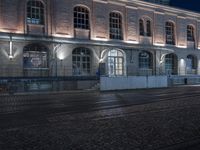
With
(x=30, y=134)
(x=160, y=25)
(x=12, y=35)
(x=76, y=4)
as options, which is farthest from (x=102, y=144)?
(x=160, y=25)

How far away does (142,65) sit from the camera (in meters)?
35.5

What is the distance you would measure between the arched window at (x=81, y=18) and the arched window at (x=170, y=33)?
516 inches

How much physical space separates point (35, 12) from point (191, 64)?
2460cm

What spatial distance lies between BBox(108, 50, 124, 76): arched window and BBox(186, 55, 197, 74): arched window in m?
12.3

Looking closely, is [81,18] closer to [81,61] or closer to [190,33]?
[81,61]

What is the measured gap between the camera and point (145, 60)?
36.0m

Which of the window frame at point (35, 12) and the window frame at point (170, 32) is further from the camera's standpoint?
the window frame at point (170, 32)

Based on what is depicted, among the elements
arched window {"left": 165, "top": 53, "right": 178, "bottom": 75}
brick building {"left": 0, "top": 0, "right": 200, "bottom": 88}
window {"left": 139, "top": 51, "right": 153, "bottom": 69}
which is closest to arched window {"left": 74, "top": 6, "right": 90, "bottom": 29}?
brick building {"left": 0, "top": 0, "right": 200, "bottom": 88}

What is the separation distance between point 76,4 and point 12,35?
810 centimetres

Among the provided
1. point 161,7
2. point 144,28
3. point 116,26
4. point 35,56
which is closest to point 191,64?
point 161,7

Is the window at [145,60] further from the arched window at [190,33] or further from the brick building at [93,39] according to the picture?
the arched window at [190,33]

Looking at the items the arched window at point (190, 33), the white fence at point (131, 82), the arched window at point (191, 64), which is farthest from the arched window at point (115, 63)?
the arched window at point (190, 33)

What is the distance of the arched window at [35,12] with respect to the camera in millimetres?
27312

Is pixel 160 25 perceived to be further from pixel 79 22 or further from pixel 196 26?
pixel 79 22
